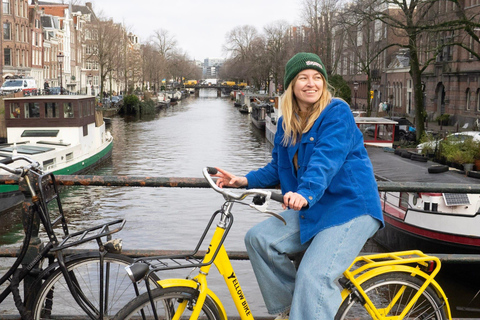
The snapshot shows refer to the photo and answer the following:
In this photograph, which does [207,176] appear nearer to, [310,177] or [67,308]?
[310,177]

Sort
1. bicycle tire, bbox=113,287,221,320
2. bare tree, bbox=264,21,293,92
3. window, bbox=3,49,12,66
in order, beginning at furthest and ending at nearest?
bare tree, bbox=264,21,293,92
window, bbox=3,49,12,66
bicycle tire, bbox=113,287,221,320

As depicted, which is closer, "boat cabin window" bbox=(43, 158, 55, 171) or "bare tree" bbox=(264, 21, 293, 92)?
"boat cabin window" bbox=(43, 158, 55, 171)

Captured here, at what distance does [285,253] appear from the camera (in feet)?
9.46

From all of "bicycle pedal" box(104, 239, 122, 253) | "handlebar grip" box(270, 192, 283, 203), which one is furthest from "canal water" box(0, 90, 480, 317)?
"handlebar grip" box(270, 192, 283, 203)

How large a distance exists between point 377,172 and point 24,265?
49.2ft

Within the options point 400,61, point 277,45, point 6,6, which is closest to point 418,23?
point 400,61

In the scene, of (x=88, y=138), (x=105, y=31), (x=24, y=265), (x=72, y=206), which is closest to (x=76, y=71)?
(x=105, y=31)

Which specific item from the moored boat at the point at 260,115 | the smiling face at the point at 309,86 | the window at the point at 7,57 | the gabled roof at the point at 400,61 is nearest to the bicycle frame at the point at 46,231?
the smiling face at the point at 309,86

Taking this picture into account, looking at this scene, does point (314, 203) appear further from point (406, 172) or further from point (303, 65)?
point (406, 172)

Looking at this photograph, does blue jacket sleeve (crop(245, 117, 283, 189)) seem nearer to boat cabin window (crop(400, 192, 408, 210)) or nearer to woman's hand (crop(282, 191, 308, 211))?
woman's hand (crop(282, 191, 308, 211))

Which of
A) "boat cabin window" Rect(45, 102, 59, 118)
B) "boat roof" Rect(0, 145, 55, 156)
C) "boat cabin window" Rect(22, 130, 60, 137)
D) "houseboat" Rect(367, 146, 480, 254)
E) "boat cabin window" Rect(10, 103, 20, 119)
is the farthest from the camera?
"boat cabin window" Rect(45, 102, 59, 118)

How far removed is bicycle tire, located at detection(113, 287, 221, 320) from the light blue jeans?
1.09 ft

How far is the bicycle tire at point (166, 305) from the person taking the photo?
8.25 feet

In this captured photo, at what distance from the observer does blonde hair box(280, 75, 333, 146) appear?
9.36 ft
